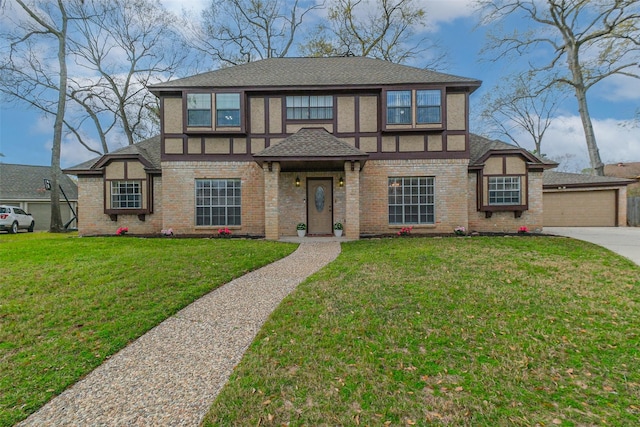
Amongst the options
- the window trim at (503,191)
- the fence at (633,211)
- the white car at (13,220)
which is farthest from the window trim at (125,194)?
the fence at (633,211)

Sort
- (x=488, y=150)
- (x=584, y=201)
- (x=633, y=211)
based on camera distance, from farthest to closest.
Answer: (x=584, y=201) → (x=633, y=211) → (x=488, y=150)

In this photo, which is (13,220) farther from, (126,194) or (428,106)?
(428,106)

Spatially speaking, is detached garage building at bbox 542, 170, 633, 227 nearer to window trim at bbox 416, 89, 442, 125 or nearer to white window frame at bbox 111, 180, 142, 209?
window trim at bbox 416, 89, 442, 125

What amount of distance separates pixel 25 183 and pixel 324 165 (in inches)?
1007

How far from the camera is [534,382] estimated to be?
8.11 feet

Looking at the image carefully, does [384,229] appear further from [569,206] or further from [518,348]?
[569,206]

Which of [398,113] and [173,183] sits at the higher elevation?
[398,113]

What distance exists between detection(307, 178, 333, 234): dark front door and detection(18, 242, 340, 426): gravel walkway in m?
7.22

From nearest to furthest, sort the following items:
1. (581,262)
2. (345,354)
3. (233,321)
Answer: (345,354)
(233,321)
(581,262)

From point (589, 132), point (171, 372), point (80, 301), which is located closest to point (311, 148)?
point (80, 301)

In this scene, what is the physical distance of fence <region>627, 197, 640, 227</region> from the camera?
15047 mm

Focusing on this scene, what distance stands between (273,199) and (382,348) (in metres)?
7.99

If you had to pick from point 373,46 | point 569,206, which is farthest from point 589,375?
point 373,46

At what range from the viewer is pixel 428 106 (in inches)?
438
